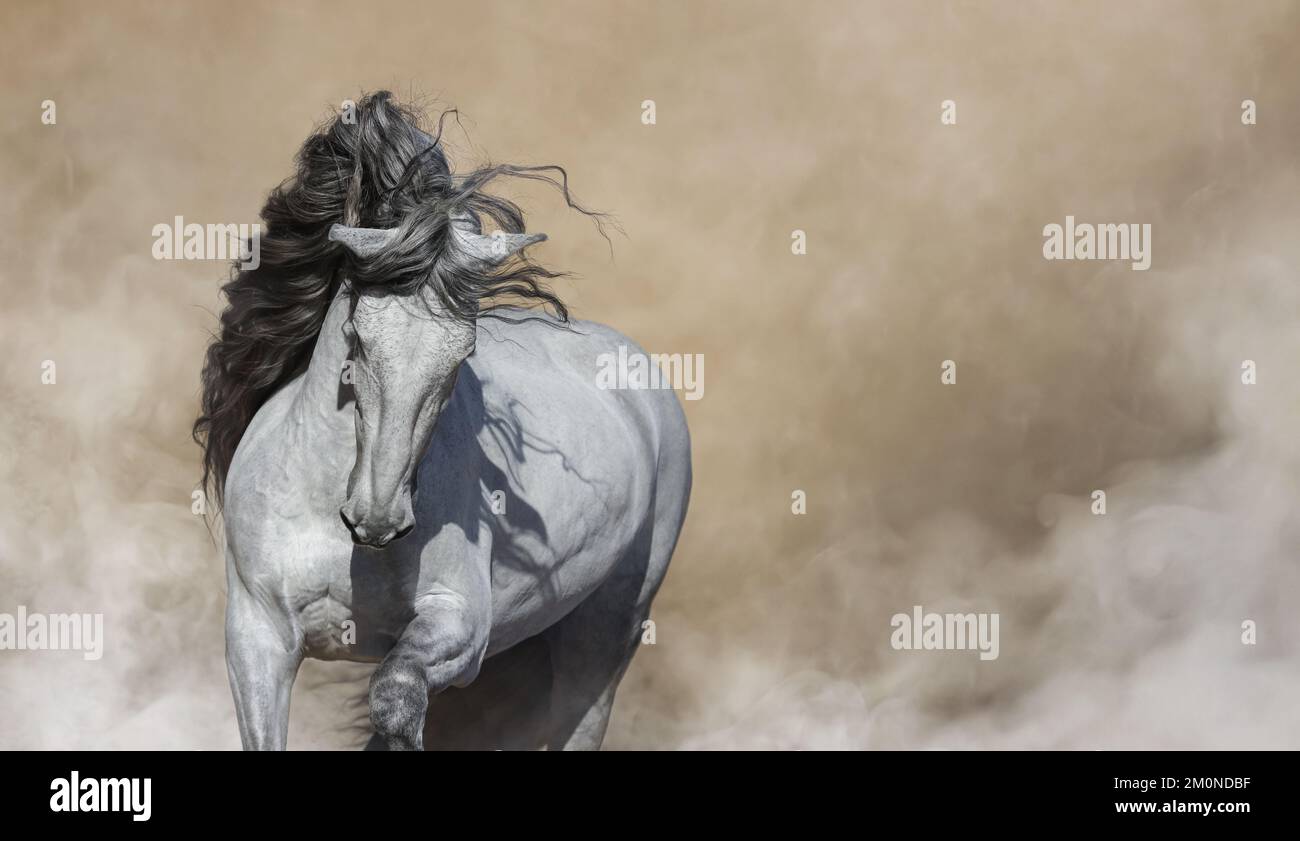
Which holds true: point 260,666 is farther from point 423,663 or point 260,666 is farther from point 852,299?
point 852,299

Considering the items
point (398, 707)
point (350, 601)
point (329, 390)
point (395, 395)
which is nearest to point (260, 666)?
point (350, 601)

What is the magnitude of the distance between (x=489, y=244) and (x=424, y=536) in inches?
27.2

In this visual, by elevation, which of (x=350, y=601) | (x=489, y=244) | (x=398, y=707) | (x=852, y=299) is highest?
(x=852, y=299)

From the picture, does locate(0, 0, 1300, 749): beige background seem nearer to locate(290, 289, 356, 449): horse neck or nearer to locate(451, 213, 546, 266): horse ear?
locate(290, 289, 356, 449): horse neck

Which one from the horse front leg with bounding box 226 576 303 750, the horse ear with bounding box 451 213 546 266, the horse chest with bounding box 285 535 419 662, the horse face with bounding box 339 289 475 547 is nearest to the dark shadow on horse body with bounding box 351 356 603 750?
the horse chest with bounding box 285 535 419 662

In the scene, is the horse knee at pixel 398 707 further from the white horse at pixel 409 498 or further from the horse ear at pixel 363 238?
the horse ear at pixel 363 238

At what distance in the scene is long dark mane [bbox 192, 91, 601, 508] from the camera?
3783 mm

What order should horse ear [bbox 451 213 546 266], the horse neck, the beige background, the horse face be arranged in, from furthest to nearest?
the beige background < the horse neck < horse ear [bbox 451 213 546 266] < the horse face

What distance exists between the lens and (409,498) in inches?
149

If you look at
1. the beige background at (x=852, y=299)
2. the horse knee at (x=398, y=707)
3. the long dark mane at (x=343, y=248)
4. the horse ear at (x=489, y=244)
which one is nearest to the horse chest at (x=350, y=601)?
the horse knee at (x=398, y=707)

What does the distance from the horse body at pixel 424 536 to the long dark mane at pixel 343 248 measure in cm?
18

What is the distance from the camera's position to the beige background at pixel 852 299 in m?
7.52

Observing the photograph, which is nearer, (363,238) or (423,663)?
(363,238)

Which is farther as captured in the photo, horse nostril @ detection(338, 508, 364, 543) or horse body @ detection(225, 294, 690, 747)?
horse body @ detection(225, 294, 690, 747)
